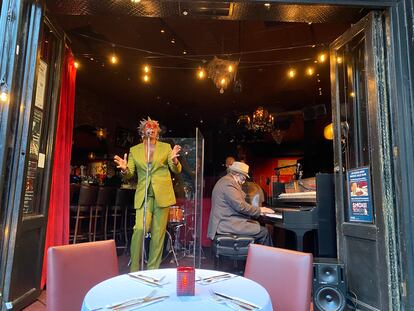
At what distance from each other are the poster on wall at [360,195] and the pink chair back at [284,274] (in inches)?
45.1

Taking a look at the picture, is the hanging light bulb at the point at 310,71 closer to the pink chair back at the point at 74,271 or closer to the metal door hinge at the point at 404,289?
the metal door hinge at the point at 404,289

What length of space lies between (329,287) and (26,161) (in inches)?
97.5

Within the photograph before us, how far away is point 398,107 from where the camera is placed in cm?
227

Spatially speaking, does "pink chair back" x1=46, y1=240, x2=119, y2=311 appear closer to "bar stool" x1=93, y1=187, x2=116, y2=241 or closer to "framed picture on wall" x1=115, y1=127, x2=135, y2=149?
"bar stool" x1=93, y1=187, x2=116, y2=241

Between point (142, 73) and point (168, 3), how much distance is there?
438 cm

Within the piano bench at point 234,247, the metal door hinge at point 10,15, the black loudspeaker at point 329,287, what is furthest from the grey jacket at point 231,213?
the metal door hinge at point 10,15

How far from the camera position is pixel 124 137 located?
9.65m

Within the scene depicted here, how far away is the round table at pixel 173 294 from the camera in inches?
43.4

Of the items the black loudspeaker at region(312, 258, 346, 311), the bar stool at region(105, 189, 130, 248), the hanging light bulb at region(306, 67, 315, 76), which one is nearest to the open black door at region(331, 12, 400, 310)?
the black loudspeaker at region(312, 258, 346, 311)

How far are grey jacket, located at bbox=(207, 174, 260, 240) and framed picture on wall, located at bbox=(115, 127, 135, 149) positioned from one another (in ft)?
20.7

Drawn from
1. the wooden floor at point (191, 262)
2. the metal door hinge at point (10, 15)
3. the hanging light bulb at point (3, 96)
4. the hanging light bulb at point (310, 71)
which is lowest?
the wooden floor at point (191, 262)

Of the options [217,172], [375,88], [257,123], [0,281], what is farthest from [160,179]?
[217,172]

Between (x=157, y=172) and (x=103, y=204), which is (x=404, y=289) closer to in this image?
(x=157, y=172)

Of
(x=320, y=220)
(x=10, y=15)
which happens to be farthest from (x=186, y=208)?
(x=10, y=15)
